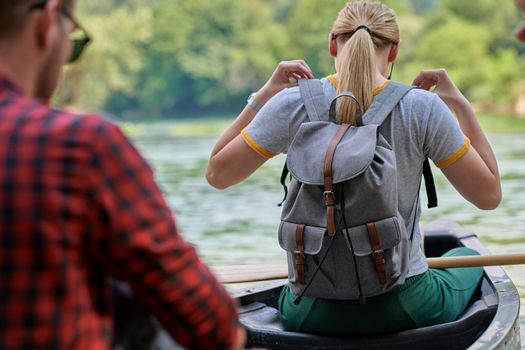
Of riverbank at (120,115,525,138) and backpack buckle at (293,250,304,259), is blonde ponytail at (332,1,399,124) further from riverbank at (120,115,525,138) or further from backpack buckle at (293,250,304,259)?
riverbank at (120,115,525,138)

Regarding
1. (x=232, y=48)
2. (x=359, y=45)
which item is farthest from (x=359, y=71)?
(x=232, y=48)

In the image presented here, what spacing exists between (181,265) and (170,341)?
18cm

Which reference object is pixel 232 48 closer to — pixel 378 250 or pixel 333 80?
pixel 333 80

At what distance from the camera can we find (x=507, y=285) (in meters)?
3.45

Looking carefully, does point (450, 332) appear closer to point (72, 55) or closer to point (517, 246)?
point (72, 55)

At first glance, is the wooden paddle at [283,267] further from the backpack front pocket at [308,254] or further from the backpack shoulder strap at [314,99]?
the backpack shoulder strap at [314,99]

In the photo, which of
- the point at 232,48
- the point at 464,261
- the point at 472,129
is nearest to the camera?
the point at 472,129

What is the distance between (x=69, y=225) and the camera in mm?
1329

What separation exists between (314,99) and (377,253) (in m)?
0.45

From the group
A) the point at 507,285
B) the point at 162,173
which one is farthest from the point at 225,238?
the point at 162,173

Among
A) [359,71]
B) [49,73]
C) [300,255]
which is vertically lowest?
[300,255]

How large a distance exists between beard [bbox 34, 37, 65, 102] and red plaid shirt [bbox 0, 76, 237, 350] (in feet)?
0.20

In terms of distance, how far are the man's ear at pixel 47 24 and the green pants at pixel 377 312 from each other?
61.0 inches

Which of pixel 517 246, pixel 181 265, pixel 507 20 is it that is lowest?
pixel 507 20
